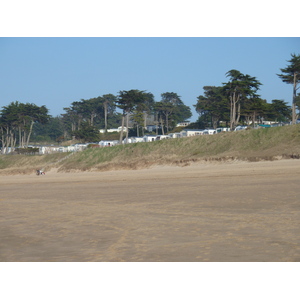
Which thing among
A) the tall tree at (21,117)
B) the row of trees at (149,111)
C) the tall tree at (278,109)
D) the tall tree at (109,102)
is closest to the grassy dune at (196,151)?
the row of trees at (149,111)

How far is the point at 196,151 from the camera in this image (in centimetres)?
4169

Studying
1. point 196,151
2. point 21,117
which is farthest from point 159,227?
point 21,117

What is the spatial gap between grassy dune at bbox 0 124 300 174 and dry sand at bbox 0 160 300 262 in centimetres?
1848

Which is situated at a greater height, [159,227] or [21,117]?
[21,117]

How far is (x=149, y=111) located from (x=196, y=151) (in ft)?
294

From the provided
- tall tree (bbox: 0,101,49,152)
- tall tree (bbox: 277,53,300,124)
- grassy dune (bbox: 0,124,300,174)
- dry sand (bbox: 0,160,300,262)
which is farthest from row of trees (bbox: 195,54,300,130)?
dry sand (bbox: 0,160,300,262)

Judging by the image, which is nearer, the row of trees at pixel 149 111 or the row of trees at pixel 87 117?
the row of trees at pixel 149 111

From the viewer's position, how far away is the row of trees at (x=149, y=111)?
6843 cm

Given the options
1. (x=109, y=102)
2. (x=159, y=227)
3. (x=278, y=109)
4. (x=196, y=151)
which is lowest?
(x=159, y=227)

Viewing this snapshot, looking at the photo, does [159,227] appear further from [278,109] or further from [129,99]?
[278,109]

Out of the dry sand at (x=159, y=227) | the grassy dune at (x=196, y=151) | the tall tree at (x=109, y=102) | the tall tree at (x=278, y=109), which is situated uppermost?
the tall tree at (x=109, y=102)

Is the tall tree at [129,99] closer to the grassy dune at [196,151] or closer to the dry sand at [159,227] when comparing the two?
the grassy dune at [196,151]

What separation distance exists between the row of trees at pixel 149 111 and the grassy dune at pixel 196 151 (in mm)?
18048

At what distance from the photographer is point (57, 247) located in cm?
836
